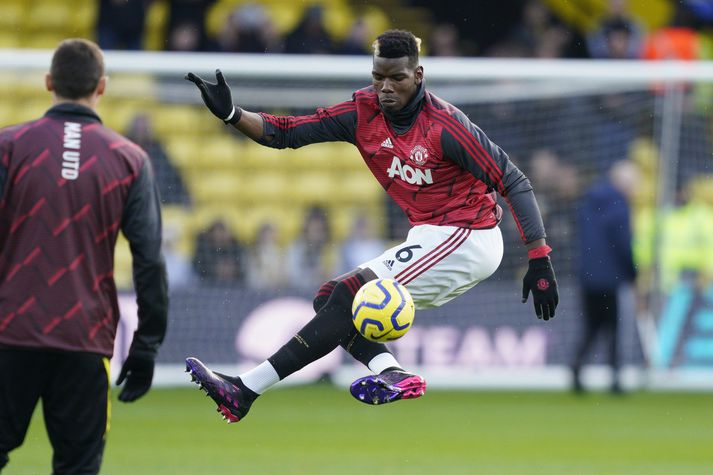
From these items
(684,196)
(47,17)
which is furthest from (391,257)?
(47,17)

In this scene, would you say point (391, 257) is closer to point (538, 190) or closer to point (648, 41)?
point (538, 190)

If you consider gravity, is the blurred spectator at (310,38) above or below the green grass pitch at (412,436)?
above

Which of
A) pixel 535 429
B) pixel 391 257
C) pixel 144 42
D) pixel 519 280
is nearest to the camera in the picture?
pixel 391 257

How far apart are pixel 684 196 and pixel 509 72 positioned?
110 inches

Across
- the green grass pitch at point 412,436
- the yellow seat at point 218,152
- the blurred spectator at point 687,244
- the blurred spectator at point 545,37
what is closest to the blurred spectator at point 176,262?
the yellow seat at point 218,152

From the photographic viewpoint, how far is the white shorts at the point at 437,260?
6559 mm

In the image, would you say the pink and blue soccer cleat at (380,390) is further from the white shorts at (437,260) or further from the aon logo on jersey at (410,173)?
the aon logo on jersey at (410,173)

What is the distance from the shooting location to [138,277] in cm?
502

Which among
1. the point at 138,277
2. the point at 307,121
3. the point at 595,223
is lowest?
the point at 595,223

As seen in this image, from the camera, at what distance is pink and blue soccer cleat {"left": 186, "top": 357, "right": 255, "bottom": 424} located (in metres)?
6.26

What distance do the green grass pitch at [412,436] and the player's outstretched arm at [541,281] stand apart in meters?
2.36

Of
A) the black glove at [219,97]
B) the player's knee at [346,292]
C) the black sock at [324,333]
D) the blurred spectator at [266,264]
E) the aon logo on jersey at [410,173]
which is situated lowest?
the blurred spectator at [266,264]

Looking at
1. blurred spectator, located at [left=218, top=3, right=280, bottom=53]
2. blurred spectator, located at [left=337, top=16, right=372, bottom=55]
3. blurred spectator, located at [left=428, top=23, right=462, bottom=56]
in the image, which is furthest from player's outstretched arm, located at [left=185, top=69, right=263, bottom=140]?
blurred spectator, located at [left=428, top=23, right=462, bottom=56]

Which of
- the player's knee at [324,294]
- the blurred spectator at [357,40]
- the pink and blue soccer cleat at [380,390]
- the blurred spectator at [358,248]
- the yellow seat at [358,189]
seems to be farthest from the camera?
the blurred spectator at [357,40]
